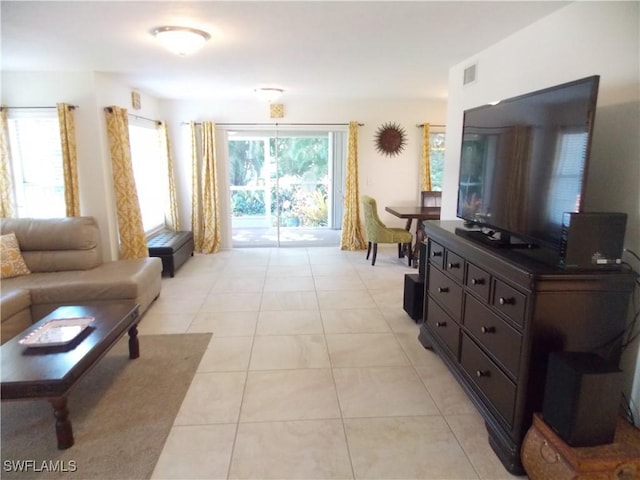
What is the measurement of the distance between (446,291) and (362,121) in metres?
4.27

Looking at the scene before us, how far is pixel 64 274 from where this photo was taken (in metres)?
3.48

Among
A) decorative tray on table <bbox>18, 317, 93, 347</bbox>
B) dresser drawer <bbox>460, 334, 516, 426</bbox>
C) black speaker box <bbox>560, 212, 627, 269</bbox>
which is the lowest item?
dresser drawer <bbox>460, 334, 516, 426</bbox>

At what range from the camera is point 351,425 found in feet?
7.05

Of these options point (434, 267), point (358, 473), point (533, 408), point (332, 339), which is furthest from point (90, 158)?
point (533, 408)

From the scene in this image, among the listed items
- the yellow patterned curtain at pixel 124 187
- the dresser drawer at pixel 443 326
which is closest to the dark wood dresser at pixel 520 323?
the dresser drawer at pixel 443 326

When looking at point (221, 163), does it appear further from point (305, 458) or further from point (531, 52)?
point (305, 458)

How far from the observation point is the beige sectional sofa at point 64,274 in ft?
10.4

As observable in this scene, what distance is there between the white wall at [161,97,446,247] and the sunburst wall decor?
7 cm

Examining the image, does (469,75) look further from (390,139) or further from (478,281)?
(390,139)

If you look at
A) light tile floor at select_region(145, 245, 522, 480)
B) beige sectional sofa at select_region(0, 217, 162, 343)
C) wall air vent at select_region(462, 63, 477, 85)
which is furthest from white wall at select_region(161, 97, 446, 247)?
wall air vent at select_region(462, 63, 477, 85)

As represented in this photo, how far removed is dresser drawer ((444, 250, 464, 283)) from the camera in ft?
7.81

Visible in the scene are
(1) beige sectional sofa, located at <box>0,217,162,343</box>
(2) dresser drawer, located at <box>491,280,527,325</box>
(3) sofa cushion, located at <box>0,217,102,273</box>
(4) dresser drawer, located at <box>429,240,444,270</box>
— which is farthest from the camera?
(3) sofa cushion, located at <box>0,217,102,273</box>

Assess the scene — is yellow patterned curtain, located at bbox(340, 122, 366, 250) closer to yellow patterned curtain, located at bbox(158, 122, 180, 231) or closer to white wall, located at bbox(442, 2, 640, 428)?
yellow patterned curtain, located at bbox(158, 122, 180, 231)

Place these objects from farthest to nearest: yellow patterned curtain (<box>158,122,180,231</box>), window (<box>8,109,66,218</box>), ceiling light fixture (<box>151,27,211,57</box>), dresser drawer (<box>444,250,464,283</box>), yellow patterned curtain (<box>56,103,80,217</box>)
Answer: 1. yellow patterned curtain (<box>158,122,180,231</box>)
2. window (<box>8,109,66,218</box>)
3. yellow patterned curtain (<box>56,103,80,217</box>)
4. ceiling light fixture (<box>151,27,211,57</box>)
5. dresser drawer (<box>444,250,464,283</box>)
